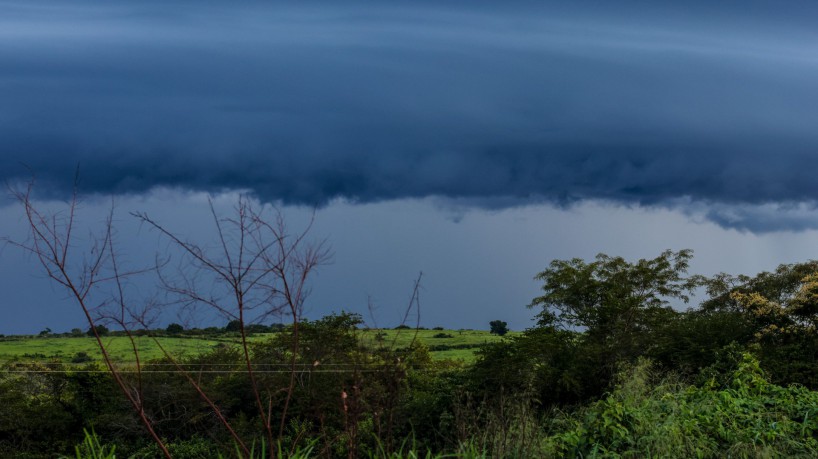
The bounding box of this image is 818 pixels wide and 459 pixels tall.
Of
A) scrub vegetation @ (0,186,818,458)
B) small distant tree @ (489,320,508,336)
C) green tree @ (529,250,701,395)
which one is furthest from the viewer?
small distant tree @ (489,320,508,336)

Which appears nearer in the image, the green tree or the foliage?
the foliage

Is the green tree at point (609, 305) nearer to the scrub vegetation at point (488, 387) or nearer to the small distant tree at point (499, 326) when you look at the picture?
the scrub vegetation at point (488, 387)

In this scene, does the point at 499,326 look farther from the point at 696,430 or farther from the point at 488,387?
the point at 696,430

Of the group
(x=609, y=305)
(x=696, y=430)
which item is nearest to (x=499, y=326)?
(x=609, y=305)

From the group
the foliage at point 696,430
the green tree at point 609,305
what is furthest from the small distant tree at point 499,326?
the foliage at point 696,430

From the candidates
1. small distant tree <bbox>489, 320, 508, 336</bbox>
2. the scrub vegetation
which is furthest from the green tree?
small distant tree <bbox>489, 320, 508, 336</bbox>

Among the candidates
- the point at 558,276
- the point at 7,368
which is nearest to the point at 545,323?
the point at 558,276

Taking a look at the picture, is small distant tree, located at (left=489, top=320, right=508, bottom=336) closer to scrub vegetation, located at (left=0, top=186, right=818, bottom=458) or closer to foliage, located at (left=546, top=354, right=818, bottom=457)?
scrub vegetation, located at (left=0, top=186, right=818, bottom=458)

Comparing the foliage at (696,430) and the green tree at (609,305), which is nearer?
the foliage at (696,430)

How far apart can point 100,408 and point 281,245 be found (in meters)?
18.0

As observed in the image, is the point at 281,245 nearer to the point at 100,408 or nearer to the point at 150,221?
the point at 150,221

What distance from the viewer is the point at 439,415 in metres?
15.9

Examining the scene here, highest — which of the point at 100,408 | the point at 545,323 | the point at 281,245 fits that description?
the point at 281,245

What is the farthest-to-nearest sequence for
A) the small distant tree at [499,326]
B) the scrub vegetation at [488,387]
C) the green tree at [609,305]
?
1. the small distant tree at [499,326]
2. the green tree at [609,305]
3. the scrub vegetation at [488,387]
